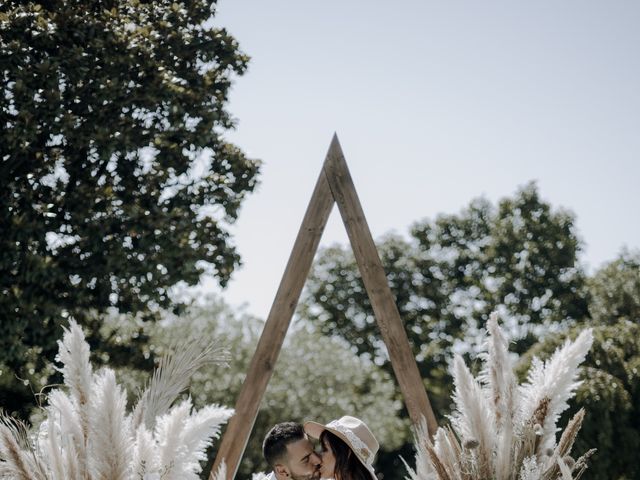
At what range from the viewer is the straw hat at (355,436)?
9.36 feet

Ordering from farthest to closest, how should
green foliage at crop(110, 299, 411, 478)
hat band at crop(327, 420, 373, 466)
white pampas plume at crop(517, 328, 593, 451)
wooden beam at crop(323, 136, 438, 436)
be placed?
green foliage at crop(110, 299, 411, 478) < wooden beam at crop(323, 136, 438, 436) < hat band at crop(327, 420, 373, 466) < white pampas plume at crop(517, 328, 593, 451)

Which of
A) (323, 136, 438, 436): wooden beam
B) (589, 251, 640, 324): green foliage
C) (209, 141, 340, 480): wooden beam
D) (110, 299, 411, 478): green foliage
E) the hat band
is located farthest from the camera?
(589, 251, 640, 324): green foliage

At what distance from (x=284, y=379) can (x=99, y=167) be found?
27.0 feet

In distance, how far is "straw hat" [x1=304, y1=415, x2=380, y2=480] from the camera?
2.85 m

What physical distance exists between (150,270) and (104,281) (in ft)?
1.89

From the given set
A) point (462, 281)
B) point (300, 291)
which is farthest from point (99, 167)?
point (462, 281)

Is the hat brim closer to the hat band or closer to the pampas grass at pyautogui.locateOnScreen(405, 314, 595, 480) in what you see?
the hat band

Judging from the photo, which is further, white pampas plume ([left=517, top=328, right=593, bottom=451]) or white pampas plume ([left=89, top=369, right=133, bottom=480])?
white pampas plume ([left=517, top=328, right=593, bottom=451])

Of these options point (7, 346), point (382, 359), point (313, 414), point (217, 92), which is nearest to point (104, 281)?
point (7, 346)

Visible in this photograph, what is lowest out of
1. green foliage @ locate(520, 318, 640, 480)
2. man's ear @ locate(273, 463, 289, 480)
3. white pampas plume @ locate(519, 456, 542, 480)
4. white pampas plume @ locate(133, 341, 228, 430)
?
green foliage @ locate(520, 318, 640, 480)

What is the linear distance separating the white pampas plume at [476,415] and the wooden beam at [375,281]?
169cm

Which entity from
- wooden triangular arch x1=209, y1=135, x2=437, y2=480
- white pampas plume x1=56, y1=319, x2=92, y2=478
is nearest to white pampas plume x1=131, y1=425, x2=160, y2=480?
white pampas plume x1=56, y1=319, x2=92, y2=478

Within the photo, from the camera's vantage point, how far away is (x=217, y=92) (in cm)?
869

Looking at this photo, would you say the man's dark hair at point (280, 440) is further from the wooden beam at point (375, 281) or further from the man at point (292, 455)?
the wooden beam at point (375, 281)
